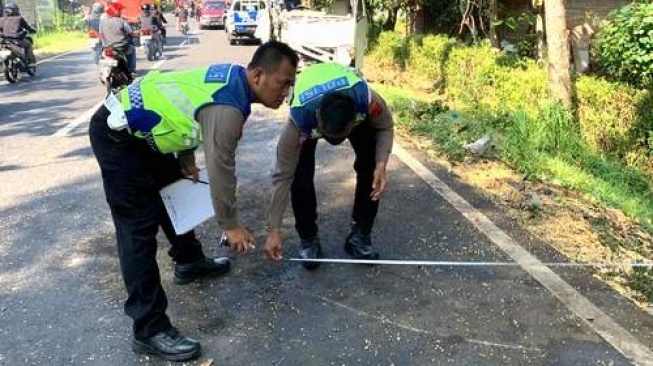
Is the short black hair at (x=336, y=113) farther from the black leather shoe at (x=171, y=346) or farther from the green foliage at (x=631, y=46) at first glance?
the green foliage at (x=631, y=46)

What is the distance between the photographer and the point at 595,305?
11.4 ft

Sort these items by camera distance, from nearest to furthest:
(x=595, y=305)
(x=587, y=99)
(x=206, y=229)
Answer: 1. (x=595, y=305)
2. (x=206, y=229)
3. (x=587, y=99)

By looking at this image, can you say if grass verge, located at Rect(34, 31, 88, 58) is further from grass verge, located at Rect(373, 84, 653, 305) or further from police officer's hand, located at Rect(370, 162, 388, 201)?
police officer's hand, located at Rect(370, 162, 388, 201)

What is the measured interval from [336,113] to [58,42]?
27.6 metres

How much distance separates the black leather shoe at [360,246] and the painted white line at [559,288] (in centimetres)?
88

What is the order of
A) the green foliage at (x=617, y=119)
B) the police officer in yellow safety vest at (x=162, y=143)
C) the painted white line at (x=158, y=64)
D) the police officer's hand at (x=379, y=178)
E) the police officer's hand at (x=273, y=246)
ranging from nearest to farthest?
the police officer in yellow safety vest at (x=162, y=143) < the police officer's hand at (x=273, y=246) < the police officer's hand at (x=379, y=178) < the green foliage at (x=617, y=119) < the painted white line at (x=158, y=64)

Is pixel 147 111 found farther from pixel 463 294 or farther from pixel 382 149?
pixel 463 294

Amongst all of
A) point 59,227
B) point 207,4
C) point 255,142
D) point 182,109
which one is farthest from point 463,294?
point 207,4

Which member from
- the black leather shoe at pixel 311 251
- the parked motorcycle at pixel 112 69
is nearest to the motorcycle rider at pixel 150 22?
the parked motorcycle at pixel 112 69

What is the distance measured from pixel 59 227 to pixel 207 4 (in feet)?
114

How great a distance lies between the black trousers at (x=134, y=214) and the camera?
9.73 ft

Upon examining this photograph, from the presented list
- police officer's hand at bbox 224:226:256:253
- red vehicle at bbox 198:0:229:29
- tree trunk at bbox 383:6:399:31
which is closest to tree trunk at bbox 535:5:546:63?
tree trunk at bbox 383:6:399:31

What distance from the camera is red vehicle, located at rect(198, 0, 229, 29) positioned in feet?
123

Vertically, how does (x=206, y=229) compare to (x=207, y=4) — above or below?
below
